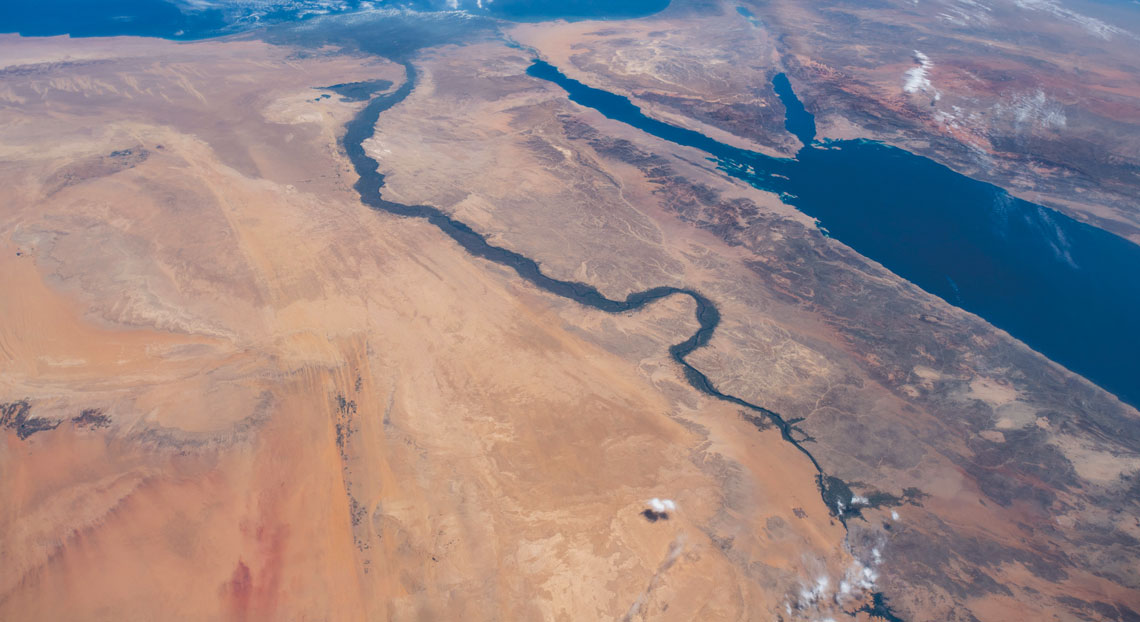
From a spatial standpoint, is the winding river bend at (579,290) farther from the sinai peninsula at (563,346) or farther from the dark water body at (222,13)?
the dark water body at (222,13)

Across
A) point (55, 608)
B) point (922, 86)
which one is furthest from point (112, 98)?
point (922, 86)

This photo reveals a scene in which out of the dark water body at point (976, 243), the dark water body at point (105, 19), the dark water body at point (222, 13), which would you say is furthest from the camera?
the dark water body at point (222, 13)

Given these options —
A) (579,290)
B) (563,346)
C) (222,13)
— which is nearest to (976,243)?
(579,290)

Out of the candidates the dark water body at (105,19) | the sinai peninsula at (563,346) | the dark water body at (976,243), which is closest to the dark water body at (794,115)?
the dark water body at (976,243)

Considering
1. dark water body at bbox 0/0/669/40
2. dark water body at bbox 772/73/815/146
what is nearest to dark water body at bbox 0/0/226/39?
dark water body at bbox 0/0/669/40

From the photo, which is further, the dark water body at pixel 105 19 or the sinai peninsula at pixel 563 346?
the dark water body at pixel 105 19

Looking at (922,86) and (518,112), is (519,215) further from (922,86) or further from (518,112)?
(922,86)

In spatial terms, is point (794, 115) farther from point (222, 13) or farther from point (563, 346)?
point (222, 13)
